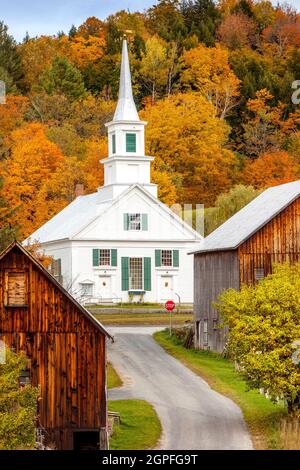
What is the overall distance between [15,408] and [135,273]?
127ft

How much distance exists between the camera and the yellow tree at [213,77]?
129725mm

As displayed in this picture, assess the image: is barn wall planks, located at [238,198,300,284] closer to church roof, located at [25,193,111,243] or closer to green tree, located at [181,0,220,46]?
church roof, located at [25,193,111,243]

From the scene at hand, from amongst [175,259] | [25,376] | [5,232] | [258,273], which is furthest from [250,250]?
[175,259]

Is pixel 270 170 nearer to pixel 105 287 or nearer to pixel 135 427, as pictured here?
pixel 105 287

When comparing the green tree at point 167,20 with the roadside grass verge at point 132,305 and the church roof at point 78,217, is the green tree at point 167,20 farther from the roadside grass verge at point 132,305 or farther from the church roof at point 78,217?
the roadside grass verge at point 132,305

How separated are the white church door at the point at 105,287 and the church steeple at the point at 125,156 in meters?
5.70

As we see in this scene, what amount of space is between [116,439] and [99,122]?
82.5 metres

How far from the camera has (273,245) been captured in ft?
192

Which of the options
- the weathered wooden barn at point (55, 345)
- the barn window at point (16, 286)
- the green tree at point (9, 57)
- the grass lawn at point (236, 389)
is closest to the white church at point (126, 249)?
the grass lawn at point (236, 389)

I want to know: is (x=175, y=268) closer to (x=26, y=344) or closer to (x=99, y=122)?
(x=26, y=344)

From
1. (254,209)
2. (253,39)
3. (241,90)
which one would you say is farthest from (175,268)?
(253,39)

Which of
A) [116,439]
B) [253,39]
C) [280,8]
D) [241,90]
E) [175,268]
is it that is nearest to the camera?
[116,439]
